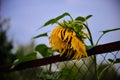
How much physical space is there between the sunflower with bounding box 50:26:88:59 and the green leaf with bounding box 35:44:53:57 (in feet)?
1.01

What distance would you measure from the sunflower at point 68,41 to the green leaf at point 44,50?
0.31 m

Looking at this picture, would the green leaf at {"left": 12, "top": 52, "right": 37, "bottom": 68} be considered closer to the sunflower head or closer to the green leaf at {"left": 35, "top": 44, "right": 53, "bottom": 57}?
the green leaf at {"left": 35, "top": 44, "right": 53, "bottom": 57}

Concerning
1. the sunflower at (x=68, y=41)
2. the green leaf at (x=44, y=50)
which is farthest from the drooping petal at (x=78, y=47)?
the green leaf at (x=44, y=50)

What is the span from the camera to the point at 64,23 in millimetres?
1144

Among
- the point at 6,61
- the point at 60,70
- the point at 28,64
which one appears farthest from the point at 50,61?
the point at 6,61

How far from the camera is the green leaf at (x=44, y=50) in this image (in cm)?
147

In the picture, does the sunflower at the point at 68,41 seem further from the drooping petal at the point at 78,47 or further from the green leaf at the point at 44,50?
the green leaf at the point at 44,50

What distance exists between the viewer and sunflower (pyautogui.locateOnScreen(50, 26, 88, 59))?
1.11 meters

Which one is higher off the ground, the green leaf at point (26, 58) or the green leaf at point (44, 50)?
the green leaf at point (44, 50)

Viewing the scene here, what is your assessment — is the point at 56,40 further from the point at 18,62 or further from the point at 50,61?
the point at 18,62

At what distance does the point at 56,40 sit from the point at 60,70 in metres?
0.32

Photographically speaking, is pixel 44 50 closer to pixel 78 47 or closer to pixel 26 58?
pixel 26 58

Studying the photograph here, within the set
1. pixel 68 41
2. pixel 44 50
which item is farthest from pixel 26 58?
pixel 68 41

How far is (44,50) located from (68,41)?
38 centimetres
